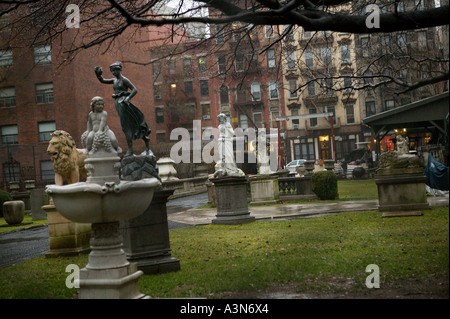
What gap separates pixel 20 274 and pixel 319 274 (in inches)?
210

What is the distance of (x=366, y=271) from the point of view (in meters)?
7.40

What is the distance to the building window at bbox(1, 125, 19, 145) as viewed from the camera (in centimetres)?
4271

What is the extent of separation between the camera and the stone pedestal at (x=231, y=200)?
1559cm

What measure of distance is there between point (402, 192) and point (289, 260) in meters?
Answer: 6.18

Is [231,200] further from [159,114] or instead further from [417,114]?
[159,114]

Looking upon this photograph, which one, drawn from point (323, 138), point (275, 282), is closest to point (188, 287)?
point (275, 282)

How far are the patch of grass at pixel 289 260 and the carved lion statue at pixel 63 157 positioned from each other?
1888mm

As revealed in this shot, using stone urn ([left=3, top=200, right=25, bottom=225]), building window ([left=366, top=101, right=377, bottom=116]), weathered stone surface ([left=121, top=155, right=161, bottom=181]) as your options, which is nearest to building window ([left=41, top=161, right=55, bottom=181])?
stone urn ([left=3, top=200, right=25, bottom=225])

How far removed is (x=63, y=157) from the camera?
11.6 metres

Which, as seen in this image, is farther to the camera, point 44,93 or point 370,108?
point 370,108

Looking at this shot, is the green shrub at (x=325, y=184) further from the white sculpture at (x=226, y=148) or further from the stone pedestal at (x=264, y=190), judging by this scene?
the white sculpture at (x=226, y=148)

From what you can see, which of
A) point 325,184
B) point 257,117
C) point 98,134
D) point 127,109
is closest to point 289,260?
point 98,134

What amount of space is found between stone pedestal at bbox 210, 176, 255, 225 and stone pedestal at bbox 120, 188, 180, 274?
21.7ft
